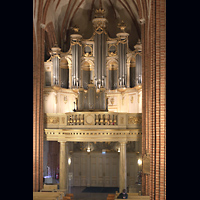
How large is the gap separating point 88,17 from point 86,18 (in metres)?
0.19

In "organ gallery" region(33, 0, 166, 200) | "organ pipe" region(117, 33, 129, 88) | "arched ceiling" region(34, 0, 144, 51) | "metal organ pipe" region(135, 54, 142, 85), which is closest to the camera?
"organ gallery" region(33, 0, 166, 200)

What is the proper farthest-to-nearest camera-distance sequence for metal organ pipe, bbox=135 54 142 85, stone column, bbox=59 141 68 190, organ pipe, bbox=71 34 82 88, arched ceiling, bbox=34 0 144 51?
1. arched ceiling, bbox=34 0 144 51
2. organ pipe, bbox=71 34 82 88
3. metal organ pipe, bbox=135 54 142 85
4. stone column, bbox=59 141 68 190

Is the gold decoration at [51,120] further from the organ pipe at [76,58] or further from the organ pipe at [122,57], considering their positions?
the organ pipe at [122,57]

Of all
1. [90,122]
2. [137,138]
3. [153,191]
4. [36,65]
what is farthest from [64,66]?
[153,191]

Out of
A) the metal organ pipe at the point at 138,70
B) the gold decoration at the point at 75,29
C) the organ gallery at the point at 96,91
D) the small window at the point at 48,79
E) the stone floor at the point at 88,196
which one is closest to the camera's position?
the organ gallery at the point at 96,91

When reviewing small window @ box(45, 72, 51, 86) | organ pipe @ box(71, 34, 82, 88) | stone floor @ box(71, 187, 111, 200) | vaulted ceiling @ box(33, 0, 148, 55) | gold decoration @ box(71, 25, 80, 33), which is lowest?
stone floor @ box(71, 187, 111, 200)

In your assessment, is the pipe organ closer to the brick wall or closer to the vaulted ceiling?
the vaulted ceiling

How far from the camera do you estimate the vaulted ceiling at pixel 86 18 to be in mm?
25391

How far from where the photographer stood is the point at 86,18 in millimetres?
27016

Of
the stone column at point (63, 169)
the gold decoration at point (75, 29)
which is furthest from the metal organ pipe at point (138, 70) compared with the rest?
the stone column at point (63, 169)

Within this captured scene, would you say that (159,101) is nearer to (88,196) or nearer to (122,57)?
(122,57)

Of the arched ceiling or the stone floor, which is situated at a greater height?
the arched ceiling

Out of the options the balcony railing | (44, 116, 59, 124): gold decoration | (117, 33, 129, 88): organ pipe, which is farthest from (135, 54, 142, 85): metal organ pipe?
(44, 116, 59, 124): gold decoration

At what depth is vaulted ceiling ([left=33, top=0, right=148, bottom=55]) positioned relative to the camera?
1000 inches
